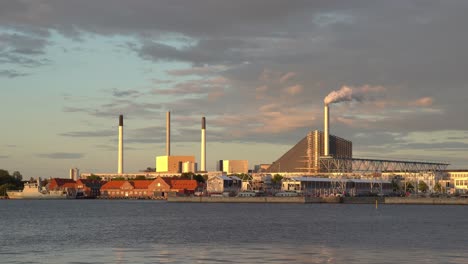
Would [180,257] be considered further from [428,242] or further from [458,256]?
[428,242]

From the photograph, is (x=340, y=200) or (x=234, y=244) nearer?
(x=234, y=244)

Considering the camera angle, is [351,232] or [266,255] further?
[351,232]

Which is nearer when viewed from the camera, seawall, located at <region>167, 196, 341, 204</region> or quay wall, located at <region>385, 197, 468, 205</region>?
quay wall, located at <region>385, 197, 468, 205</region>

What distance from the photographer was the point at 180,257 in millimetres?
47188

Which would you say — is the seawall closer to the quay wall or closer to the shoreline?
the shoreline

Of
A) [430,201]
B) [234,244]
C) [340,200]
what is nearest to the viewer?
[234,244]

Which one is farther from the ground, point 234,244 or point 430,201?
point 430,201

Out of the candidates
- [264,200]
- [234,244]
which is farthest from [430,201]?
[234,244]

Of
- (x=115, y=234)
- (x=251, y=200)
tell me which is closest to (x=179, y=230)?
(x=115, y=234)

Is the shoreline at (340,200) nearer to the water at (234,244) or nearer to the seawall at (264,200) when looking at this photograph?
the seawall at (264,200)

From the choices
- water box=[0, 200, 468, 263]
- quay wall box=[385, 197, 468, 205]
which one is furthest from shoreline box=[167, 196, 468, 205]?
water box=[0, 200, 468, 263]

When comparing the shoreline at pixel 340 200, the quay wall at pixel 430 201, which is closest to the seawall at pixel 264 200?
the shoreline at pixel 340 200

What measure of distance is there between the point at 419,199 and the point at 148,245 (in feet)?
447

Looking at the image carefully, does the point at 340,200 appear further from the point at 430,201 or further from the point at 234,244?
the point at 234,244
